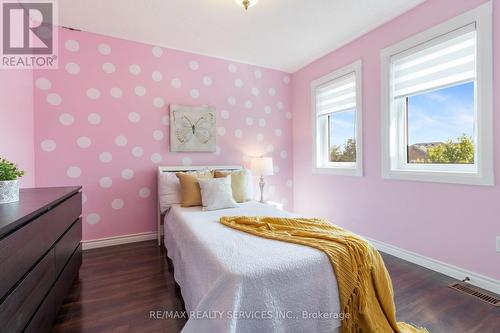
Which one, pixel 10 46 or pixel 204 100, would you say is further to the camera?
pixel 204 100

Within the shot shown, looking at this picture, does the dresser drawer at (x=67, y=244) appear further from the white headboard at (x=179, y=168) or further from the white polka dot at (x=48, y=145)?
the white polka dot at (x=48, y=145)

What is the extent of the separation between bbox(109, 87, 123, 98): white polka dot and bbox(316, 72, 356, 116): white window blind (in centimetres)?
265

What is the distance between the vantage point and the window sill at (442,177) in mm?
1891

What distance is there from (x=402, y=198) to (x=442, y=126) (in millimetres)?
778

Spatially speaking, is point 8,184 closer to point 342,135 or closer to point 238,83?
point 238,83

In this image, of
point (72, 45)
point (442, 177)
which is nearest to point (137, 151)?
point (72, 45)

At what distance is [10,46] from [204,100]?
76.3 inches

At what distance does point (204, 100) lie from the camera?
3338mm

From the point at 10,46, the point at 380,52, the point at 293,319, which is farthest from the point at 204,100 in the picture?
the point at 293,319

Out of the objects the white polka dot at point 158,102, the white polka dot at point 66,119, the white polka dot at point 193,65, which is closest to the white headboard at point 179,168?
the white polka dot at point 158,102

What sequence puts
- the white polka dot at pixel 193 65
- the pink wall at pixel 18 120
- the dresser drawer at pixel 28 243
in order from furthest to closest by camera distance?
1. the white polka dot at pixel 193 65
2. the pink wall at pixel 18 120
3. the dresser drawer at pixel 28 243

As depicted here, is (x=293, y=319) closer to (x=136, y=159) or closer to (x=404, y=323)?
(x=404, y=323)

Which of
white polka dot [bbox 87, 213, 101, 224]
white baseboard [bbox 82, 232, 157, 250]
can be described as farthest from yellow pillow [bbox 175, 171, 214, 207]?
white polka dot [bbox 87, 213, 101, 224]

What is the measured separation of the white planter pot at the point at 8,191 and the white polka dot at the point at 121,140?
157 centimetres
